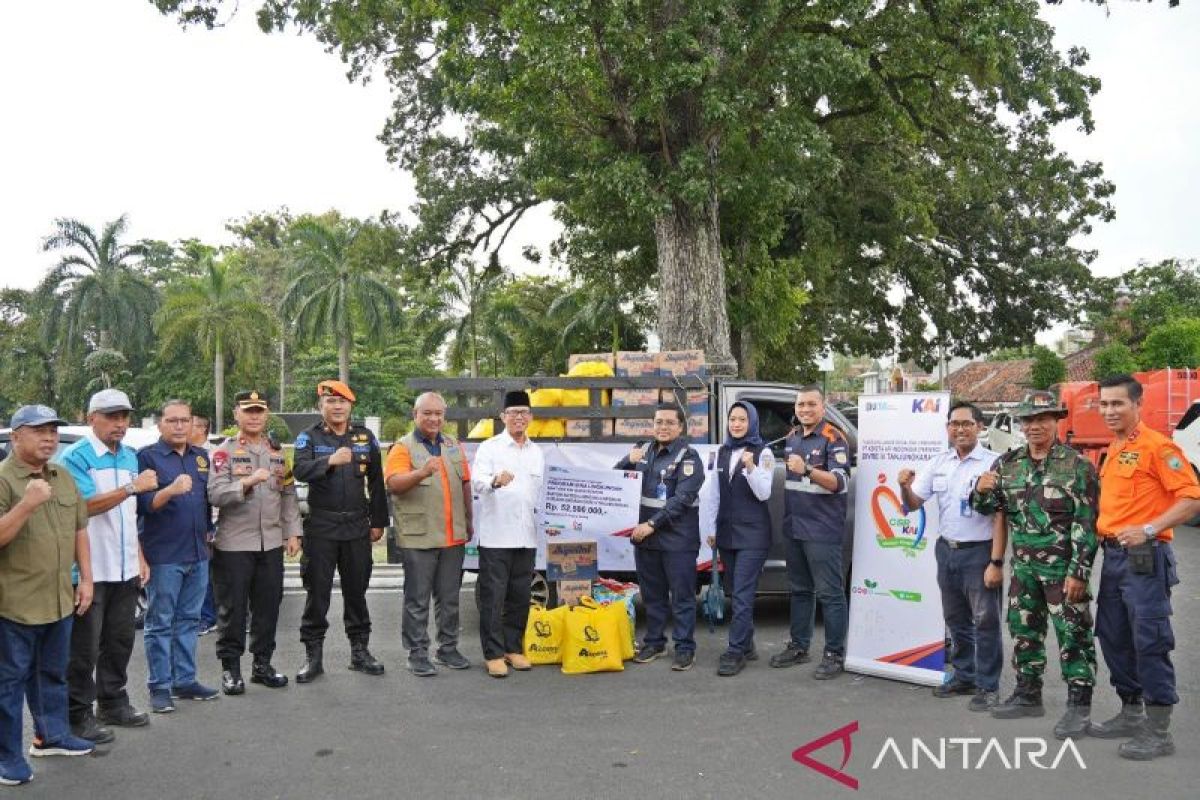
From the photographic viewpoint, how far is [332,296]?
44719 mm

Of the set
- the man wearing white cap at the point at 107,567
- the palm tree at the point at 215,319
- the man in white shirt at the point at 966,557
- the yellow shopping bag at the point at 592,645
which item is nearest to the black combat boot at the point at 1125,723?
the man in white shirt at the point at 966,557

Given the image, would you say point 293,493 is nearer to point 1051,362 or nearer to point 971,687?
point 971,687

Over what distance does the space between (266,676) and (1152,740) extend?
5.18 m

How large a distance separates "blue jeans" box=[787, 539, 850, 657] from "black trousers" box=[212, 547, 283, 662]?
11.5 feet

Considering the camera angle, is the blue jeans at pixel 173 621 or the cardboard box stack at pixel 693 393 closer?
the blue jeans at pixel 173 621

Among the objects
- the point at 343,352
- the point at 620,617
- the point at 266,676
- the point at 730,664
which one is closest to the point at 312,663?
the point at 266,676

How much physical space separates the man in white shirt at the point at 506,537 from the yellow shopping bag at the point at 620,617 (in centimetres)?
49

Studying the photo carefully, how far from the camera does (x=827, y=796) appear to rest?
14.9 ft

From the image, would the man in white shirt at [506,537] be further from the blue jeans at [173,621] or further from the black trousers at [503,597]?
the blue jeans at [173,621]

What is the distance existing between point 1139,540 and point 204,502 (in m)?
5.34

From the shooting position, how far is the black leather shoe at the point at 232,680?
6316mm

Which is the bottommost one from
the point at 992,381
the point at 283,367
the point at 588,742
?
the point at 588,742

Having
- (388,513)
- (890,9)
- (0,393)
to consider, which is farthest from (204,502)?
(0,393)

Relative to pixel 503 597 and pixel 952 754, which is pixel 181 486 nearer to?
pixel 503 597
